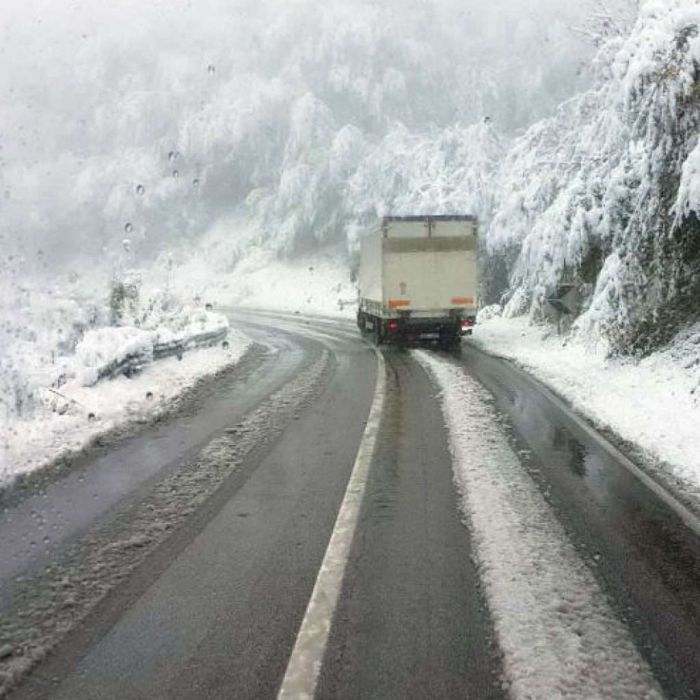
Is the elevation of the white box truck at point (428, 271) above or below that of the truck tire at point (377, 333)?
above

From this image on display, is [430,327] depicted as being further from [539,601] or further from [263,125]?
[263,125]

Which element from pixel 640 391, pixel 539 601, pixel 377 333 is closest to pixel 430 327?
pixel 377 333

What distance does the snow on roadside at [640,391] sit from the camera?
316 inches

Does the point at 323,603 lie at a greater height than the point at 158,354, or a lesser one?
lesser

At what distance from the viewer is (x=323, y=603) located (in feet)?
13.6

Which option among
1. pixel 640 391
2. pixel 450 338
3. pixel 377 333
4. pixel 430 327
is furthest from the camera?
pixel 377 333

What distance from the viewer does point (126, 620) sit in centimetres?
397

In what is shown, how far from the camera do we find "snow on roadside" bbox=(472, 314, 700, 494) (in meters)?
8.03

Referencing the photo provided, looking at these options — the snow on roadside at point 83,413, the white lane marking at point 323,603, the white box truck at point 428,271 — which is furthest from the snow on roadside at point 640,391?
the snow on roadside at point 83,413

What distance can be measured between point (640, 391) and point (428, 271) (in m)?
8.84

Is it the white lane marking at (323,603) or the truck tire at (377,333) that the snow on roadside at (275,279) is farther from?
the white lane marking at (323,603)

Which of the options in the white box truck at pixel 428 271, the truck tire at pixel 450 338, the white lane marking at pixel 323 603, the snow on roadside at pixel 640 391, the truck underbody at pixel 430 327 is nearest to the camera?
the white lane marking at pixel 323 603

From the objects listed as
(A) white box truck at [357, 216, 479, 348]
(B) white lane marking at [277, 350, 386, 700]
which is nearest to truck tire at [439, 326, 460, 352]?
(A) white box truck at [357, 216, 479, 348]

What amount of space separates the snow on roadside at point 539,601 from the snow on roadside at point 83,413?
168 inches
